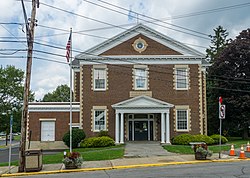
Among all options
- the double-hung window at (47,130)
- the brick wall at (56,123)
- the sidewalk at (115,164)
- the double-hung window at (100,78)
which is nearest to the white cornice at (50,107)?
the brick wall at (56,123)

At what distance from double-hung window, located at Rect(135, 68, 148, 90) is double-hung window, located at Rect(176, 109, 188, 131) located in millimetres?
4122

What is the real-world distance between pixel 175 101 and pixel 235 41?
510 inches

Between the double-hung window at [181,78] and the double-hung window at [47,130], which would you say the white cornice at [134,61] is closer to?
the double-hung window at [181,78]

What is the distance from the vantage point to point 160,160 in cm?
1916

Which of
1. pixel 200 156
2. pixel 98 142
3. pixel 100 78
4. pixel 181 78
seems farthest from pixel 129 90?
pixel 200 156

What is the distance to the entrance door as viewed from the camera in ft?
107

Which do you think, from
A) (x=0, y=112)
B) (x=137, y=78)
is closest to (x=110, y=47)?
(x=137, y=78)

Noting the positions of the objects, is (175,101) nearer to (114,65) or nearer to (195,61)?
(195,61)

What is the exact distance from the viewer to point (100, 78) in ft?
105

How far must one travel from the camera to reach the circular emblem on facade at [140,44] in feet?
106

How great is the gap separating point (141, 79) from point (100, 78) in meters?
3.98

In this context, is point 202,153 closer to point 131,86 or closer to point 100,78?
point 131,86

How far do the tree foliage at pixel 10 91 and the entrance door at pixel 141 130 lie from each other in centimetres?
2528

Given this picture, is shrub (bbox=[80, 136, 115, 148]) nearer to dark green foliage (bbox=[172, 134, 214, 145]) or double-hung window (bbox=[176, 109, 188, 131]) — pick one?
dark green foliage (bbox=[172, 134, 214, 145])
